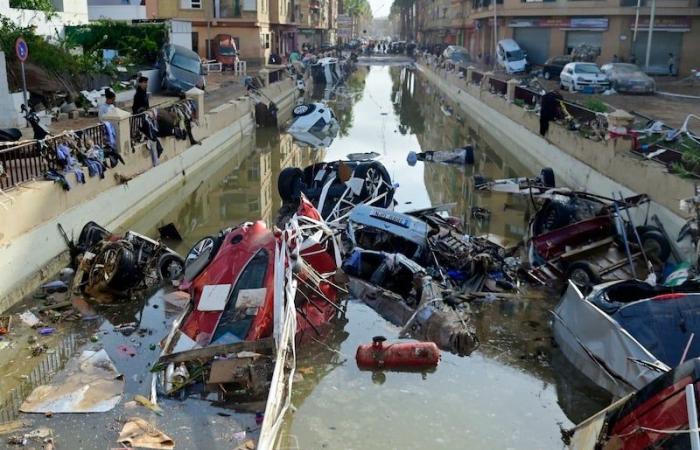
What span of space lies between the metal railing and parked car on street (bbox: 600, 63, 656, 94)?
29.0 m

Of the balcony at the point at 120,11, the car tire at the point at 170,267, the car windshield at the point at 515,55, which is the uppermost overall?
the balcony at the point at 120,11

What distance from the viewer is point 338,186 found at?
16.6 meters

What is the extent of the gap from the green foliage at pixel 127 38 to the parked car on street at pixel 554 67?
76.3ft

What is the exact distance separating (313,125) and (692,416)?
29705 mm

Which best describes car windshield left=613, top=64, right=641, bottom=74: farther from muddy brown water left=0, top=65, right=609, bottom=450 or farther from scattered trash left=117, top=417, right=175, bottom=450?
scattered trash left=117, top=417, right=175, bottom=450

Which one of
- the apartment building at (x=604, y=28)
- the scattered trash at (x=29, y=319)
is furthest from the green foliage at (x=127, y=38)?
the apartment building at (x=604, y=28)

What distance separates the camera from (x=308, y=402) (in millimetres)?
9078

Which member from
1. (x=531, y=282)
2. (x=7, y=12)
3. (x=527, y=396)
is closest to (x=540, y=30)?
(x=7, y=12)

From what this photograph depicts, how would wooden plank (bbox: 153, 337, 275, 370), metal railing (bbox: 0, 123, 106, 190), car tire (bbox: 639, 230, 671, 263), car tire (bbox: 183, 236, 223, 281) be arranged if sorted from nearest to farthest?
wooden plank (bbox: 153, 337, 275, 370) < car tire (bbox: 183, 236, 223, 281) < metal railing (bbox: 0, 123, 106, 190) < car tire (bbox: 639, 230, 671, 263)

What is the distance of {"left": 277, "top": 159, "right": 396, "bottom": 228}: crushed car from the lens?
53.4 ft

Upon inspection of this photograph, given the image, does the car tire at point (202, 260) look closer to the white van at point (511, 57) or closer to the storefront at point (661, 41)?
the white van at point (511, 57)

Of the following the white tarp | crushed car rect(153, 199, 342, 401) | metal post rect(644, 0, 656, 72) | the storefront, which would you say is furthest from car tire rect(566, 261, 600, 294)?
the storefront

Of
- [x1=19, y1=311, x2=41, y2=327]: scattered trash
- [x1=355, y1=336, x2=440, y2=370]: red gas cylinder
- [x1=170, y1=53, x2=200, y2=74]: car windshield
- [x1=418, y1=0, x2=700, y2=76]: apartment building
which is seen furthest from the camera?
[x1=418, y1=0, x2=700, y2=76]: apartment building

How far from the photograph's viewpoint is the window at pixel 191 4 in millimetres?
51928
